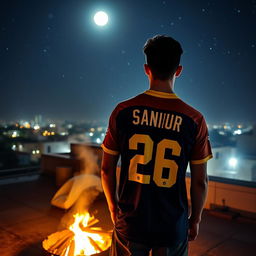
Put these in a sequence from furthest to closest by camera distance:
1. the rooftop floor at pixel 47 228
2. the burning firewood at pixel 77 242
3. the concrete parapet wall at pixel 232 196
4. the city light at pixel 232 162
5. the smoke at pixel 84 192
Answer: the city light at pixel 232 162
the smoke at pixel 84 192
the concrete parapet wall at pixel 232 196
the rooftop floor at pixel 47 228
the burning firewood at pixel 77 242

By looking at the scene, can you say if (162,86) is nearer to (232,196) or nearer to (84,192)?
(232,196)

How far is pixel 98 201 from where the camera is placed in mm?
6668

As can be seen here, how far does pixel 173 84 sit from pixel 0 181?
8348 mm

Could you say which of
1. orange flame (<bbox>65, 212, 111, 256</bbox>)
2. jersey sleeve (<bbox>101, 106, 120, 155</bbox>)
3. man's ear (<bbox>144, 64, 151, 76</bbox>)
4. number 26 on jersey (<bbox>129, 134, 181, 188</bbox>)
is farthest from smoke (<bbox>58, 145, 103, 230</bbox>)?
man's ear (<bbox>144, 64, 151, 76</bbox>)

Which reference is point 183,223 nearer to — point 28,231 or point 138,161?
point 138,161

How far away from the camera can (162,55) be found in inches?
63.4

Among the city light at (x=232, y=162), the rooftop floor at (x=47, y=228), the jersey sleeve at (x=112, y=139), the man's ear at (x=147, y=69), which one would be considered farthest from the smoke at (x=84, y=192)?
the city light at (x=232, y=162)

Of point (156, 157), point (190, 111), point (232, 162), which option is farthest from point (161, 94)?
point (232, 162)

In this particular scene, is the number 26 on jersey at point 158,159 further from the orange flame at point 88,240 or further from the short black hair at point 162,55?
the orange flame at point 88,240

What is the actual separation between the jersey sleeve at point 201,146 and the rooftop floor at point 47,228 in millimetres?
2880

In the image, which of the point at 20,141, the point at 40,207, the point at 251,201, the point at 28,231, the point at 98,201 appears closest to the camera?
the point at 28,231

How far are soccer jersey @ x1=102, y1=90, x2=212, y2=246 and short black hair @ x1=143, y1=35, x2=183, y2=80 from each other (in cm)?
13

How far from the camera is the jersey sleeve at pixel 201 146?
1651 millimetres

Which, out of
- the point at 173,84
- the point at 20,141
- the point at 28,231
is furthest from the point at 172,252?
the point at 20,141
